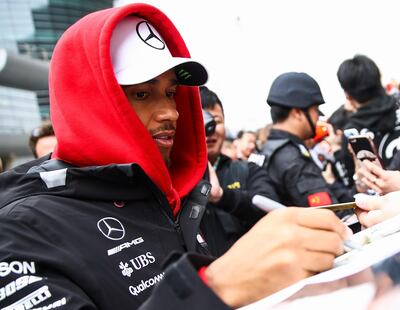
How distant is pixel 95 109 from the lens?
115cm

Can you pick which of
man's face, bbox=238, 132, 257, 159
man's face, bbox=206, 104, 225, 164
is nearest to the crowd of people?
man's face, bbox=206, 104, 225, 164

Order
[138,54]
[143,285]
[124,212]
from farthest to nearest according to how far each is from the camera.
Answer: [138,54], [124,212], [143,285]

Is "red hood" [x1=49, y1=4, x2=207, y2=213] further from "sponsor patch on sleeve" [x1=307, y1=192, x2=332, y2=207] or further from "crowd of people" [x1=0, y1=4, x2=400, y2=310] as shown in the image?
"sponsor patch on sleeve" [x1=307, y1=192, x2=332, y2=207]

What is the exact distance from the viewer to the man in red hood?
1.88ft

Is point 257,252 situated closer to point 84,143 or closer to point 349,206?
point 349,206

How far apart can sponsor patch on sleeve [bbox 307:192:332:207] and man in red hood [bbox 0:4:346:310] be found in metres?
1.23

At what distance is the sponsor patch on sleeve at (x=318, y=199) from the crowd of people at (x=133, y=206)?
0.64m

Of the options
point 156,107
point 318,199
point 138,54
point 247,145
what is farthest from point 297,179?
point 247,145

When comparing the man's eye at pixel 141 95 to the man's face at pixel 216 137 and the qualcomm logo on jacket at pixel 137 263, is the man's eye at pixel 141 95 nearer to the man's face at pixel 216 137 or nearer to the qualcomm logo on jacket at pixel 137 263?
the qualcomm logo on jacket at pixel 137 263

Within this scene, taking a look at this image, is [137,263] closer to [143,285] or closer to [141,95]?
[143,285]

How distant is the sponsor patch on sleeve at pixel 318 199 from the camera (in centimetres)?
251

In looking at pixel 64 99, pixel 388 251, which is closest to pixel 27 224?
pixel 64 99

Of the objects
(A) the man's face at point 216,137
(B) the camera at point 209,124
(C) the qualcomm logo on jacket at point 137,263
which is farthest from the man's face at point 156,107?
(A) the man's face at point 216,137

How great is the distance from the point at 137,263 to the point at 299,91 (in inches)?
81.7
